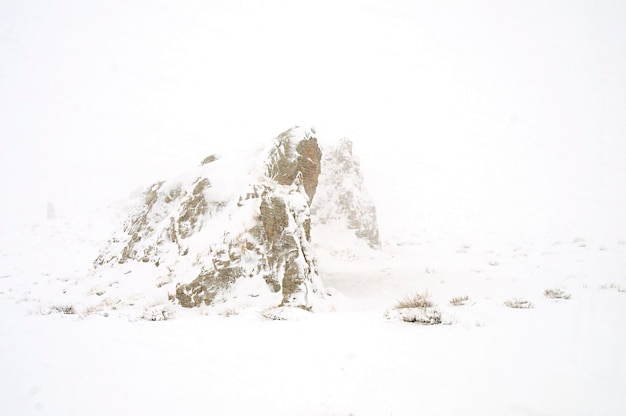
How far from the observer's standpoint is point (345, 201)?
17875mm

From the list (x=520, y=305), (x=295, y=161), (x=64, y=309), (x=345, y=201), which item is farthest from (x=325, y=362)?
(x=345, y=201)

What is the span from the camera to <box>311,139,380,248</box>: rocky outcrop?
1748 cm

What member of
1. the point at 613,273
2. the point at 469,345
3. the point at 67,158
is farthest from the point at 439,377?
the point at 67,158

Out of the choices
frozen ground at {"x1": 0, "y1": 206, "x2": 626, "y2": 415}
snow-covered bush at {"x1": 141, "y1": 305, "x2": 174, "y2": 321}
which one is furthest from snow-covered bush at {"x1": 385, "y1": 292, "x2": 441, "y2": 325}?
snow-covered bush at {"x1": 141, "y1": 305, "x2": 174, "y2": 321}

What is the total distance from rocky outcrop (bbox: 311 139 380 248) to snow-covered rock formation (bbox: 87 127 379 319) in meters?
4.81

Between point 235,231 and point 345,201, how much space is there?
389 inches

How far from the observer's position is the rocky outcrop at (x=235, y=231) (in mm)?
8234

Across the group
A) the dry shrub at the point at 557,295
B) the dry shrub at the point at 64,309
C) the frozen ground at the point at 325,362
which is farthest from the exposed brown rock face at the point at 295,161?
the dry shrub at the point at 557,295

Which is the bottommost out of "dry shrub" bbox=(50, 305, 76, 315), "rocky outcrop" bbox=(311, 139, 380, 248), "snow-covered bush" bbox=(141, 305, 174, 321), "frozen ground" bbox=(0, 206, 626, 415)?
"dry shrub" bbox=(50, 305, 76, 315)

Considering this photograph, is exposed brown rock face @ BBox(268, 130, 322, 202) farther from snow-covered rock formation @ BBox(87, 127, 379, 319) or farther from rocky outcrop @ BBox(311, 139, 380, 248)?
rocky outcrop @ BBox(311, 139, 380, 248)

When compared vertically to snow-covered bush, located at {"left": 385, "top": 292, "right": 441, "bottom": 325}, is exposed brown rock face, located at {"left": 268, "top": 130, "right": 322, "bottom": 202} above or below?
above

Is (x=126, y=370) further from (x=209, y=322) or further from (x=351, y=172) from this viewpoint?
(x=351, y=172)

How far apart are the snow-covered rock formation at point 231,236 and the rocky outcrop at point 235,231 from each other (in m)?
0.03

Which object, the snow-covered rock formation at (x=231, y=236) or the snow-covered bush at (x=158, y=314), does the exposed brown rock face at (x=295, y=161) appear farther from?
the snow-covered bush at (x=158, y=314)
